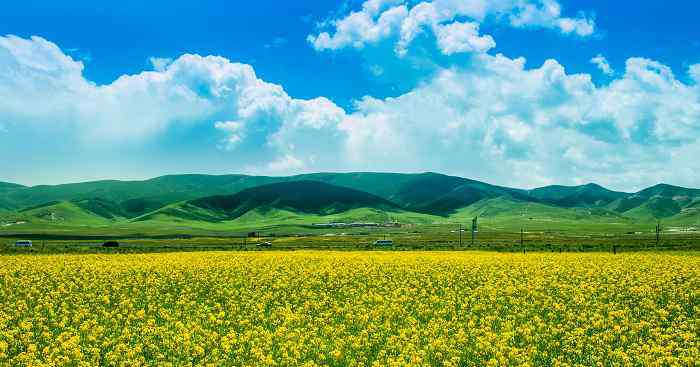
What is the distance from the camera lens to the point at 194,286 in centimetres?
3306

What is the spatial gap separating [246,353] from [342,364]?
3.22 metres

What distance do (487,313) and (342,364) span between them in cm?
1009

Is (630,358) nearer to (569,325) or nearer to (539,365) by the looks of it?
(539,365)

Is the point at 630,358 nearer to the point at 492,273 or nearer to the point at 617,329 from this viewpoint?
the point at 617,329

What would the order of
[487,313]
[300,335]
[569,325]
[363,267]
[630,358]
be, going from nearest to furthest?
[630,358] < [300,335] < [569,325] < [487,313] < [363,267]

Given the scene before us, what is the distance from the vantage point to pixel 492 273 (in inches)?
1475

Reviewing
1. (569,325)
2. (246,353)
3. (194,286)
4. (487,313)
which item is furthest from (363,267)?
(246,353)

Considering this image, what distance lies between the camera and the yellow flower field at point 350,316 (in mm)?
17422

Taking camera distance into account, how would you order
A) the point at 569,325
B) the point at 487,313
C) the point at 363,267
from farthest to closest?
the point at 363,267 → the point at 487,313 → the point at 569,325

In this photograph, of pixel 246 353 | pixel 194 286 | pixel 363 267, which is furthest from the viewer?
pixel 363 267

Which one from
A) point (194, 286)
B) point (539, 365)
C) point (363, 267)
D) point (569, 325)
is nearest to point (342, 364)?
point (539, 365)

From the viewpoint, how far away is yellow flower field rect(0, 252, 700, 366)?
17.4 meters

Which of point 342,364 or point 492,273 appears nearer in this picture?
point 342,364

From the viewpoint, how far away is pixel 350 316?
2308 centimetres
